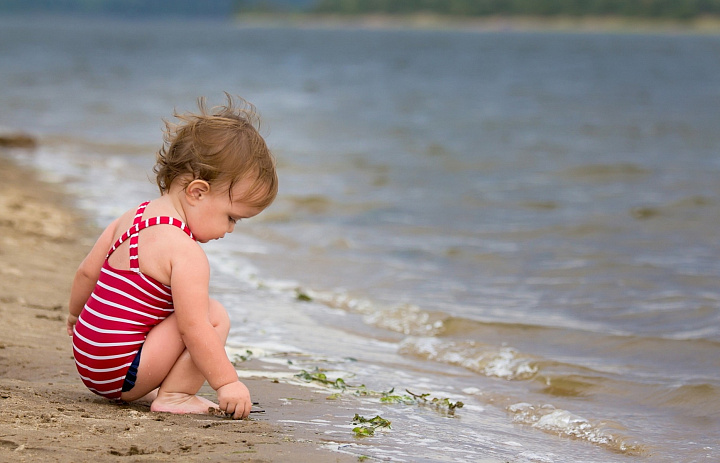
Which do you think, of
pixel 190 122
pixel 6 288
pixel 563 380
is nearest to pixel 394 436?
pixel 190 122

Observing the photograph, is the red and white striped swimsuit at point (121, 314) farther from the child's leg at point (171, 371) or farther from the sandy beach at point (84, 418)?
the sandy beach at point (84, 418)

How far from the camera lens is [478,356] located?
4492 millimetres

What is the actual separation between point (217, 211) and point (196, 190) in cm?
10

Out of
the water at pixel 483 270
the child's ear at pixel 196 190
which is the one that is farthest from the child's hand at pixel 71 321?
the water at pixel 483 270

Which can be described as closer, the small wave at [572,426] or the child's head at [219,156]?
the child's head at [219,156]

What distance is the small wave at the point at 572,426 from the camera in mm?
3307

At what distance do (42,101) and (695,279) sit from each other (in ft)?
65.1

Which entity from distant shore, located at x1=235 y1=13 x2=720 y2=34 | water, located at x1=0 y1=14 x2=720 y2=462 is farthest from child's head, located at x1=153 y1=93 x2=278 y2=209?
distant shore, located at x1=235 y1=13 x2=720 y2=34

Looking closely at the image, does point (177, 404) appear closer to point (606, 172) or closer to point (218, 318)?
point (218, 318)

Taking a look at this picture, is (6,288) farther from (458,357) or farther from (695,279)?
(695,279)

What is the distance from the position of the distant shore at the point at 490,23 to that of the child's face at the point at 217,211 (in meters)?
115

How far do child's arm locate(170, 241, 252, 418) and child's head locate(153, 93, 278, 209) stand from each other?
0.80 ft

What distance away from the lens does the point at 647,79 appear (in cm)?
3553

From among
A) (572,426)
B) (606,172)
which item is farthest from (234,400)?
(606,172)
